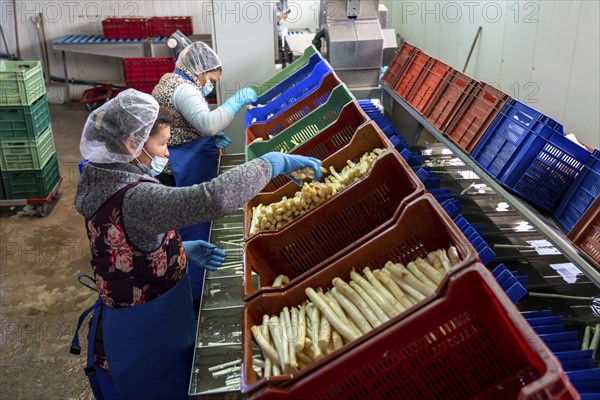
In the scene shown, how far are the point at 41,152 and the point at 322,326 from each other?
4.94m

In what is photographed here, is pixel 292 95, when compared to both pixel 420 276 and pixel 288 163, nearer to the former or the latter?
pixel 288 163

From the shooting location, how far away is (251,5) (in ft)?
15.7

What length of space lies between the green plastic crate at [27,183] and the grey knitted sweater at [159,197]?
13.8 feet

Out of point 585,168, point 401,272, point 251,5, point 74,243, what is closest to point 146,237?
point 401,272

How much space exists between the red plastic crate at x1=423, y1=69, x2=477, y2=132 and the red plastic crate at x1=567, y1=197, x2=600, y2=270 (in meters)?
1.28

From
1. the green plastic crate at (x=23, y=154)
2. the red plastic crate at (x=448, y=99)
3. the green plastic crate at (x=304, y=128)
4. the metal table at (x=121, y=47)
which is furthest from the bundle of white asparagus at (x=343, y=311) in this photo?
the metal table at (x=121, y=47)

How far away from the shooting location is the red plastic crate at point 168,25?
385 inches

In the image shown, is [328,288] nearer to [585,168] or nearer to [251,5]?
[585,168]

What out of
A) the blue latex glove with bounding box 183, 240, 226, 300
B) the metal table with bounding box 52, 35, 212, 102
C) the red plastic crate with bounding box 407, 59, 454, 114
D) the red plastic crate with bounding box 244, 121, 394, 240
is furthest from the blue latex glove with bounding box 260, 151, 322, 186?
the metal table with bounding box 52, 35, 212, 102

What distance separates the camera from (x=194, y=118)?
3732 mm

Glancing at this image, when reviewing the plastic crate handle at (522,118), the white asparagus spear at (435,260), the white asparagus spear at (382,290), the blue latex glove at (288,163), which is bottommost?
the white asparagus spear at (382,290)

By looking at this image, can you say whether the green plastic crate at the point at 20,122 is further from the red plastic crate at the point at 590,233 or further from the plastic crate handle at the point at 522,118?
the red plastic crate at the point at 590,233

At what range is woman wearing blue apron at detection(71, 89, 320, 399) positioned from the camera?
6.47 ft

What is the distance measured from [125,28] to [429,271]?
928 centimetres
